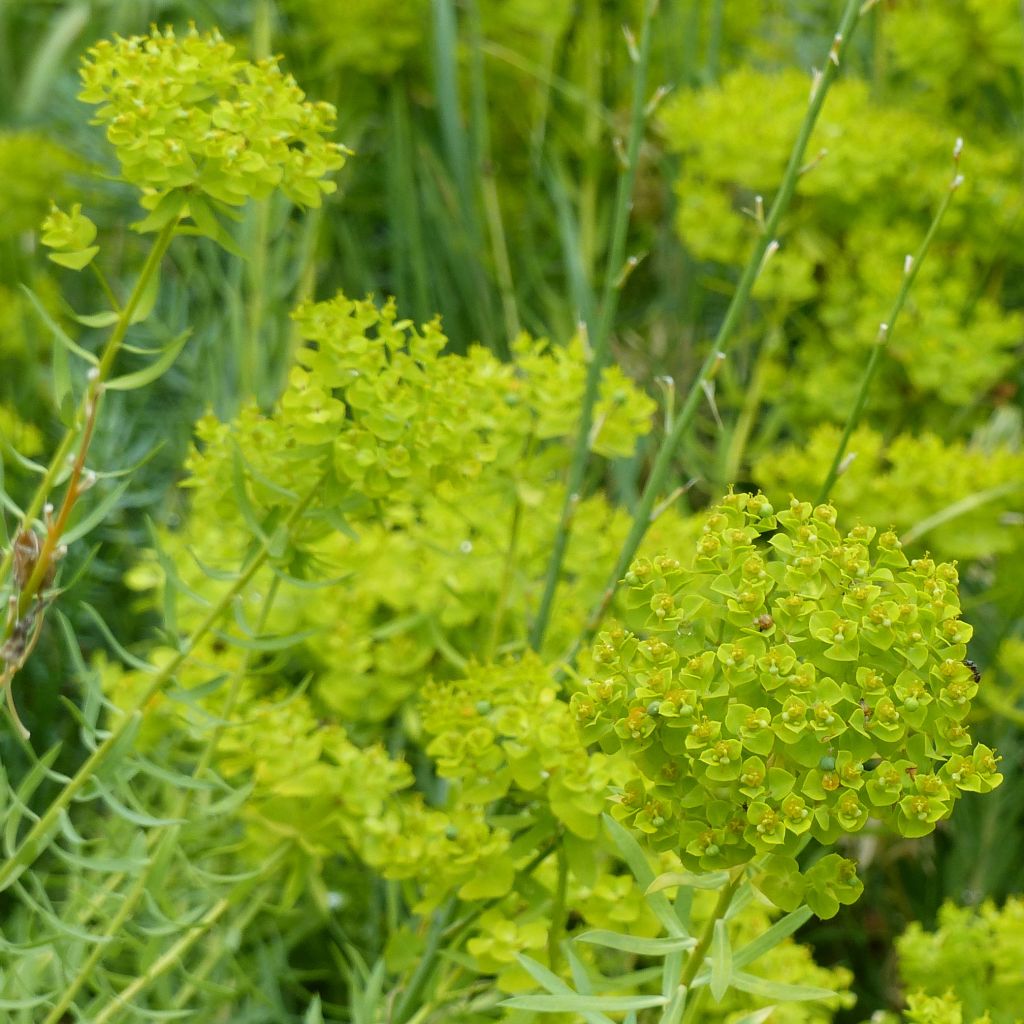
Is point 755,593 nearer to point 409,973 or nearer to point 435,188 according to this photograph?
point 409,973

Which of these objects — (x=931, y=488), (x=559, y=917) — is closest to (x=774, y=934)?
(x=559, y=917)

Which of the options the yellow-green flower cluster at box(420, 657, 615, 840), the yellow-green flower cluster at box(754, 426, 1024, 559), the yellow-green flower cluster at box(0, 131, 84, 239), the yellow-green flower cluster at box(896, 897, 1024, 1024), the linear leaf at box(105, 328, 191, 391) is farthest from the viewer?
the yellow-green flower cluster at box(0, 131, 84, 239)

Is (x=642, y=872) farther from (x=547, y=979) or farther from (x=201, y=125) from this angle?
(x=201, y=125)

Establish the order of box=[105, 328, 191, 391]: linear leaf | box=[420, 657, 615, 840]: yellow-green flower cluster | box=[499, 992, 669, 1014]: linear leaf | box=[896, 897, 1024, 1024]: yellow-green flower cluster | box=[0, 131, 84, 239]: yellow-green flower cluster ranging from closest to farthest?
box=[499, 992, 669, 1014]: linear leaf < box=[105, 328, 191, 391]: linear leaf < box=[420, 657, 615, 840]: yellow-green flower cluster < box=[896, 897, 1024, 1024]: yellow-green flower cluster < box=[0, 131, 84, 239]: yellow-green flower cluster

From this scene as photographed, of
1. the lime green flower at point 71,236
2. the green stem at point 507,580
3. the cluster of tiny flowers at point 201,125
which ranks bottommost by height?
the green stem at point 507,580

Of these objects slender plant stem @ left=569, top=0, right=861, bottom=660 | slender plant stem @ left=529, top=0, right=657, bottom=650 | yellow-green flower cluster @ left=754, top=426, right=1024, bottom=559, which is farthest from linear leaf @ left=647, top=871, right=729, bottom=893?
yellow-green flower cluster @ left=754, top=426, right=1024, bottom=559

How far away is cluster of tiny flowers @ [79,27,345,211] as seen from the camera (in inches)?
31.6

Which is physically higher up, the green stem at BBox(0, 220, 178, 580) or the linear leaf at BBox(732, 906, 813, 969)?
the green stem at BBox(0, 220, 178, 580)

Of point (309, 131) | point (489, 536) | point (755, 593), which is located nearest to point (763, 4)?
point (489, 536)

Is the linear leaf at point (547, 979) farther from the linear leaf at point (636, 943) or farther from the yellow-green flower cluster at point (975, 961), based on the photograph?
the yellow-green flower cluster at point (975, 961)

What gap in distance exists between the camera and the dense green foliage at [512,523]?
70cm

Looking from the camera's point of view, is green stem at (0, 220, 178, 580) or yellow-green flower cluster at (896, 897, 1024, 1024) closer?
green stem at (0, 220, 178, 580)

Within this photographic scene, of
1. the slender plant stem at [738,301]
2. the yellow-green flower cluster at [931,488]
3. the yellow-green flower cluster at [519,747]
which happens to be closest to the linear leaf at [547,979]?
the yellow-green flower cluster at [519,747]

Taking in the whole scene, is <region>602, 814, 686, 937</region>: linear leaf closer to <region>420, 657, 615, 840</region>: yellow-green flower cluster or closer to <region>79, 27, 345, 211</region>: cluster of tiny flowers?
<region>420, 657, 615, 840</region>: yellow-green flower cluster
